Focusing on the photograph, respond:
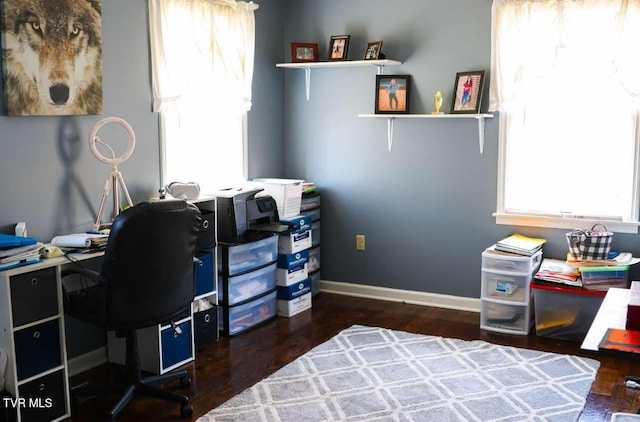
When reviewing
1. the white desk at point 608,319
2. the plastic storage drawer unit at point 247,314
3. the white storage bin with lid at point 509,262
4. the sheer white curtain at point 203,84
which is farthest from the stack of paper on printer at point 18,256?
the white storage bin with lid at point 509,262

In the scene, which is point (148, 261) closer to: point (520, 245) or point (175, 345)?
point (175, 345)

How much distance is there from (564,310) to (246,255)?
190cm

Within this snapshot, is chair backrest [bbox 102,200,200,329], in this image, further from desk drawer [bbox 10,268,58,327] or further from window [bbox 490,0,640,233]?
window [bbox 490,0,640,233]

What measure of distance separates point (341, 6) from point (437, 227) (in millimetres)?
1691

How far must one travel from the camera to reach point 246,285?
4301mm

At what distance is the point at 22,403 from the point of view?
2.89 m

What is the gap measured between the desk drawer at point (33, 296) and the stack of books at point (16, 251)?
0.06 m

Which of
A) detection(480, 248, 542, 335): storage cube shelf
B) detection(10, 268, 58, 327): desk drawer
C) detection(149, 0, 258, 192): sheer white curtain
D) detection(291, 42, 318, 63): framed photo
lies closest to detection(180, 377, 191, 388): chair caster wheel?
detection(10, 268, 58, 327): desk drawer

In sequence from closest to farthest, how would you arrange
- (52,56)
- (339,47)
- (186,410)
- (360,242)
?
(186,410)
(52,56)
(339,47)
(360,242)

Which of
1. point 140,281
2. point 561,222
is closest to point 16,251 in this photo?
point 140,281

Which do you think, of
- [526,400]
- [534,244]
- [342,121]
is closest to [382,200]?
[342,121]

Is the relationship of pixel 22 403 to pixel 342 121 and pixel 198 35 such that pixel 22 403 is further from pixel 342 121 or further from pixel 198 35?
pixel 342 121

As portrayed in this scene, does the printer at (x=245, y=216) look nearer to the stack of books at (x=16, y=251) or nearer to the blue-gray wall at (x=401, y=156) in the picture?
the blue-gray wall at (x=401, y=156)

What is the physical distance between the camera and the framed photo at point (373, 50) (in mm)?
4719
